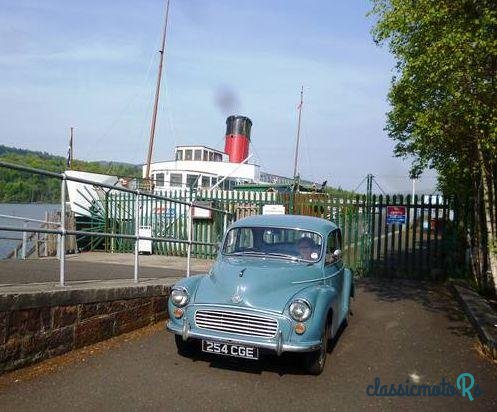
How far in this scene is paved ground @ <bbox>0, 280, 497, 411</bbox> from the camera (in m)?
4.68

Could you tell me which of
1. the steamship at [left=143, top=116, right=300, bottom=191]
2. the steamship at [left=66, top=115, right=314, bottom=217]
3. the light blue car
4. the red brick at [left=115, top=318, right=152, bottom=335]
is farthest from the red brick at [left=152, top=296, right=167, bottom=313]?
the steamship at [left=143, top=116, right=300, bottom=191]

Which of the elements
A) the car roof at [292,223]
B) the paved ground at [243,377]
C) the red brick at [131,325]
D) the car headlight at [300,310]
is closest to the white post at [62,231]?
the paved ground at [243,377]

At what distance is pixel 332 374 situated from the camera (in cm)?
570

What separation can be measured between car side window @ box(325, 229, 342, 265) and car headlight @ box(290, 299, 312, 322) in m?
1.38

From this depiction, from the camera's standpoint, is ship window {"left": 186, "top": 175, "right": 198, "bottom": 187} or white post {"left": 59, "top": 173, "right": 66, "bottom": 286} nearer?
white post {"left": 59, "top": 173, "right": 66, "bottom": 286}

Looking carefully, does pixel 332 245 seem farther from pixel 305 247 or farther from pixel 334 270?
pixel 305 247

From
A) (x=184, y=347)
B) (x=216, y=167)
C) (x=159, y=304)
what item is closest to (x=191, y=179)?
(x=216, y=167)

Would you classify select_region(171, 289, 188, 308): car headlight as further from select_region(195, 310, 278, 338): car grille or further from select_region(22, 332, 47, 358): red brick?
select_region(22, 332, 47, 358): red brick

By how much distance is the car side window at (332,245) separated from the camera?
692 centimetres

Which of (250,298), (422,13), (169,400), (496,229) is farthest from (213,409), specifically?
(496,229)

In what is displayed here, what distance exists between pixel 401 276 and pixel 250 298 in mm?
9066

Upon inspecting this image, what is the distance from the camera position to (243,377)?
17.9 ft

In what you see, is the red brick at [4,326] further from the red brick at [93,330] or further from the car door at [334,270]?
the car door at [334,270]

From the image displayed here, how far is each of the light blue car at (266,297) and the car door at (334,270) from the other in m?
0.01
